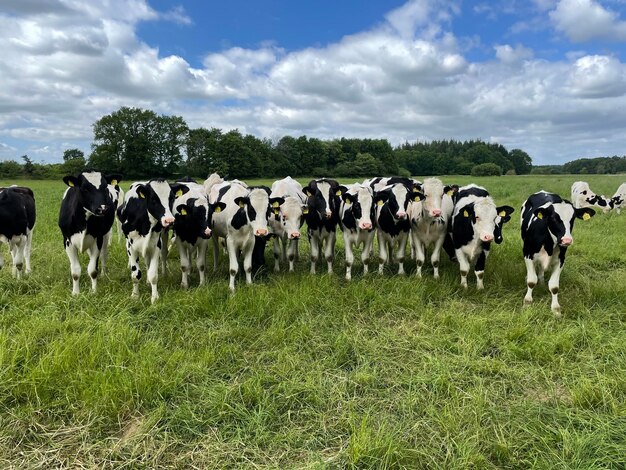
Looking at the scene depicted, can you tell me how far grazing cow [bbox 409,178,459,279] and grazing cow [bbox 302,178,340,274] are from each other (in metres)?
1.58

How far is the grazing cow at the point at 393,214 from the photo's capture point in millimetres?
8055

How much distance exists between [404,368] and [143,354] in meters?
2.91

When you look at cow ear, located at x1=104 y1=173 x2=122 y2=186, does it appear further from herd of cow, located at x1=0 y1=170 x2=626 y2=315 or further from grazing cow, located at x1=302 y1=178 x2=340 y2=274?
grazing cow, located at x1=302 y1=178 x2=340 y2=274

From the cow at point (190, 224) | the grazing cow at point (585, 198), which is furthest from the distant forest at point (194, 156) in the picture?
the cow at point (190, 224)

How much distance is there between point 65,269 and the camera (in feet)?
26.8

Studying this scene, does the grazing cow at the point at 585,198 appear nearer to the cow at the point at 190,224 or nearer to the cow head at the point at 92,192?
the cow at the point at 190,224

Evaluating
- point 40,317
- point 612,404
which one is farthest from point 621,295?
point 40,317

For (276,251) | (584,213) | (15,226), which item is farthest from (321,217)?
(15,226)

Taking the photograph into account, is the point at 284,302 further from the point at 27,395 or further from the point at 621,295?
the point at 621,295

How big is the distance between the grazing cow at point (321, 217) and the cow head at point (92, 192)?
12.1 ft

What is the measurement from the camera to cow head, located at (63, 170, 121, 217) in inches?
262

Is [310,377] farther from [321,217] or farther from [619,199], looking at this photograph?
[619,199]

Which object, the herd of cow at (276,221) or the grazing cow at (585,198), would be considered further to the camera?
the grazing cow at (585,198)

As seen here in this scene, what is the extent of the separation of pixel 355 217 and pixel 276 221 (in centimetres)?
167
